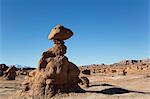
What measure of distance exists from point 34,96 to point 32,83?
6.14 feet

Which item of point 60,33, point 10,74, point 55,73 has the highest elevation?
Result: point 60,33

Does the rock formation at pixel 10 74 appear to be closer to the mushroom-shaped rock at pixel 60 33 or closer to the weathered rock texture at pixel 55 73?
the weathered rock texture at pixel 55 73

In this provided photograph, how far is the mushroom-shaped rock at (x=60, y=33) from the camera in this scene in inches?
1016

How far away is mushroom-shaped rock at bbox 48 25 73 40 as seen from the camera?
2580cm

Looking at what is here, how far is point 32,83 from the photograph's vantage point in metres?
25.3

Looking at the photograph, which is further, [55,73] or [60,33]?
[60,33]

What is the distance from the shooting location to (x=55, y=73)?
2402cm

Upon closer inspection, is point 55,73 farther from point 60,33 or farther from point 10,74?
point 10,74

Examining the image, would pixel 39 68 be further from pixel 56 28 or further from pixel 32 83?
pixel 56 28

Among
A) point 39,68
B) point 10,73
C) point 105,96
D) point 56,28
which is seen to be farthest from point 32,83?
point 10,73

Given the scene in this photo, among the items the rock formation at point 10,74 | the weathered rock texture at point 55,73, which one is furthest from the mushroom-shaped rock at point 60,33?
the rock formation at point 10,74

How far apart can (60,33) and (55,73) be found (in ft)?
12.6

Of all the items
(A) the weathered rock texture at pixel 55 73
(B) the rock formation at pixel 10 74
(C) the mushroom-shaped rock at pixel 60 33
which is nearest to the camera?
(A) the weathered rock texture at pixel 55 73

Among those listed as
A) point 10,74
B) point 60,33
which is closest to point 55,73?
point 60,33
